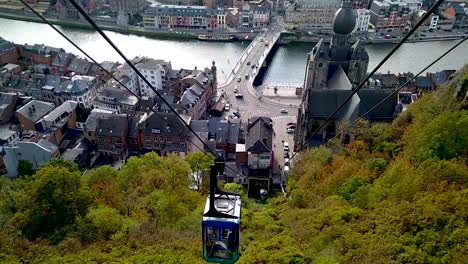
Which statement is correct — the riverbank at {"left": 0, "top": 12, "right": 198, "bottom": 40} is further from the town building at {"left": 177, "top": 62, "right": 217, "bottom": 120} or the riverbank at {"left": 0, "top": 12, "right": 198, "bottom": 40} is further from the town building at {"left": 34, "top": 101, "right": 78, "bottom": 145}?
the town building at {"left": 34, "top": 101, "right": 78, "bottom": 145}

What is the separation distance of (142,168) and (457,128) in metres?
16.5

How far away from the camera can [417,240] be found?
1270 cm

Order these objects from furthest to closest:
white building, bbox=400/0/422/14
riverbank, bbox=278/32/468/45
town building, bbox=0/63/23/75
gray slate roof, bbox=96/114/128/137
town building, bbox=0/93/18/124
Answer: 1. white building, bbox=400/0/422/14
2. riverbank, bbox=278/32/468/45
3. town building, bbox=0/63/23/75
4. town building, bbox=0/93/18/124
5. gray slate roof, bbox=96/114/128/137

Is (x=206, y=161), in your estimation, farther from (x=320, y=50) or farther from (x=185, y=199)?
(x=320, y=50)

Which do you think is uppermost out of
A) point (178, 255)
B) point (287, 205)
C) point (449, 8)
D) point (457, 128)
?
point (449, 8)

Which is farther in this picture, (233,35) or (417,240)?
(233,35)

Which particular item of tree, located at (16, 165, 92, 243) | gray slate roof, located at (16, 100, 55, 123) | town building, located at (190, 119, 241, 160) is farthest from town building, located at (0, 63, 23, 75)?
tree, located at (16, 165, 92, 243)

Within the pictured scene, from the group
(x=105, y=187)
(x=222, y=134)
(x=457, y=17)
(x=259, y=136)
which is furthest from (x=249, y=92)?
(x=457, y=17)

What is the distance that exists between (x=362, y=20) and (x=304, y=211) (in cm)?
5114

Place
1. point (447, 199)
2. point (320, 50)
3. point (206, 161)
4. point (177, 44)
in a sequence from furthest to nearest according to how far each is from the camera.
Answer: point (177, 44) → point (320, 50) → point (206, 161) → point (447, 199)

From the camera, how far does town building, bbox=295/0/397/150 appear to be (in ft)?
95.9

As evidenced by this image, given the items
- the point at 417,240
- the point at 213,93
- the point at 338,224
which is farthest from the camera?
the point at 213,93

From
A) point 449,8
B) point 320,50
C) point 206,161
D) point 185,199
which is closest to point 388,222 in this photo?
point 185,199

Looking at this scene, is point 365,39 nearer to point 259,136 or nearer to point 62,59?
point 259,136
